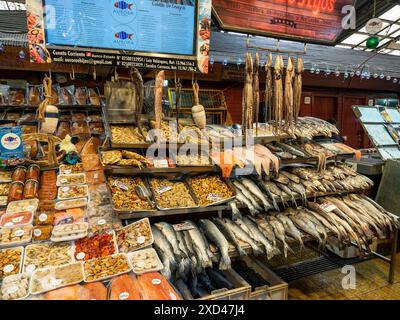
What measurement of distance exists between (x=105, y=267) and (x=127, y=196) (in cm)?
73

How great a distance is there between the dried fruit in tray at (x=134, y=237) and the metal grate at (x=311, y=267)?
2287mm

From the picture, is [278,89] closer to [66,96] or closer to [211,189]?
[211,189]

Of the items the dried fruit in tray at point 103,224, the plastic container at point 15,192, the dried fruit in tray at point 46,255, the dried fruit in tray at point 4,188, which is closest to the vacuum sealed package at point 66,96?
the dried fruit in tray at point 4,188

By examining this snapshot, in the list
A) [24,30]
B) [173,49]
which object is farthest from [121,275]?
[24,30]

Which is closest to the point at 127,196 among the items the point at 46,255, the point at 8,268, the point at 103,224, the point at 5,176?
the point at 103,224

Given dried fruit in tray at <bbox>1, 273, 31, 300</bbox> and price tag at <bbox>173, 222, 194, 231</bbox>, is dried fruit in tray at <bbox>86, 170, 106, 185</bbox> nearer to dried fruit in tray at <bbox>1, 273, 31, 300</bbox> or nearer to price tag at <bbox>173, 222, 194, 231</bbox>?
price tag at <bbox>173, 222, 194, 231</bbox>

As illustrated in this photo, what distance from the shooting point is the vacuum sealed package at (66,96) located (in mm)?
4566

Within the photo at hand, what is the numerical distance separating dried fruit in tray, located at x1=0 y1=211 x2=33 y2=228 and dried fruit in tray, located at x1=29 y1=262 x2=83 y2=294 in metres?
→ 0.51

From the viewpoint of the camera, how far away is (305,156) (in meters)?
3.50

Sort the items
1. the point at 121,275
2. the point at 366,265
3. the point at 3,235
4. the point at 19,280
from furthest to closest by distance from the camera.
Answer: the point at 366,265
the point at 3,235
the point at 121,275
the point at 19,280

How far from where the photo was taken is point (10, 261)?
1967 millimetres

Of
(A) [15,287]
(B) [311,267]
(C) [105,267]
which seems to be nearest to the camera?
(A) [15,287]

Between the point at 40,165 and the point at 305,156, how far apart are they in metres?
3.02
